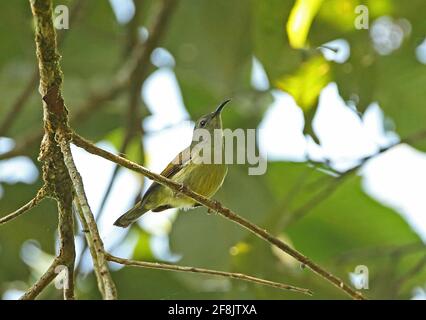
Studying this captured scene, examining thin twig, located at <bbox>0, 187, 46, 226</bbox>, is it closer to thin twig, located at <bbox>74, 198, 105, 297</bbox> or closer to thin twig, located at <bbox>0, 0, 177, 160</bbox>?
thin twig, located at <bbox>74, 198, 105, 297</bbox>

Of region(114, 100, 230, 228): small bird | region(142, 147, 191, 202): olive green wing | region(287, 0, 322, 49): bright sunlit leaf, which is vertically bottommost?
region(114, 100, 230, 228): small bird

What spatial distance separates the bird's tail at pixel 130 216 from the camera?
5691mm

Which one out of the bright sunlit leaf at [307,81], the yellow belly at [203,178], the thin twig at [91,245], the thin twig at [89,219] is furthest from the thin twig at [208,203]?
the yellow belly at [203,178]

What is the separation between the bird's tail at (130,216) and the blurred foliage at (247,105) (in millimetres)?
597

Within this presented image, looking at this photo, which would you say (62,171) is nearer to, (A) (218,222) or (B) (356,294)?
(B) (356,294)

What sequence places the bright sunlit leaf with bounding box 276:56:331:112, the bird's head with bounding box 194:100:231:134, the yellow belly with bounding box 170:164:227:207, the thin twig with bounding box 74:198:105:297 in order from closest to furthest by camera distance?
1. the thin twig with bounding box 74:198:105:297
2. the bright sunlit leaf with bounding box 276:56:331:112
3. the yellow belly with bounding box 170:164:227:207
4. the bird's head with bounding box 194:100:231:134

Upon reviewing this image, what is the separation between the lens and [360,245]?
6820mm

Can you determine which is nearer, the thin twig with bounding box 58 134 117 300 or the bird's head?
the thin twig with bounding box 58 134 117 300

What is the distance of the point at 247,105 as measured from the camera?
7.13 m

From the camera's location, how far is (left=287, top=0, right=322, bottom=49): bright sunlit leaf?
5.55 meters

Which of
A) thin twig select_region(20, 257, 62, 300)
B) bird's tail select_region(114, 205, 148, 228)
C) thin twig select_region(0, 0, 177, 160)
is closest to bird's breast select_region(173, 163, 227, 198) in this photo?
bird's tail select_region(114, 205, 148, 228)

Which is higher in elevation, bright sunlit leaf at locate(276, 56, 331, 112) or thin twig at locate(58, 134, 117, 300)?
bright sunlit leaf at locate(276, 56, 331, 112)

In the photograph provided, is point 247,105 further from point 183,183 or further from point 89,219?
point 89,219

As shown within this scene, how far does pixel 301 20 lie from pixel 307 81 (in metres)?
0.50
